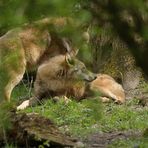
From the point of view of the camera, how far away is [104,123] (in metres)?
8.09

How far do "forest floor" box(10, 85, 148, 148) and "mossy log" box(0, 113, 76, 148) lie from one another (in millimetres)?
425

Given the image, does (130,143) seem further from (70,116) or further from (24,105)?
(24,105)

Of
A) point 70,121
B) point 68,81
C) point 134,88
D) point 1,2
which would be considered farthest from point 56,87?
point 1,2

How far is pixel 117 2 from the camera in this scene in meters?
3.43

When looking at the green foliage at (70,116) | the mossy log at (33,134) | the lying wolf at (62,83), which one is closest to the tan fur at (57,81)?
the lying wolf at (62,83)

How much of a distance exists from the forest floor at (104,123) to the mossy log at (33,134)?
0.42 meters

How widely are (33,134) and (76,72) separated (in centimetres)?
477

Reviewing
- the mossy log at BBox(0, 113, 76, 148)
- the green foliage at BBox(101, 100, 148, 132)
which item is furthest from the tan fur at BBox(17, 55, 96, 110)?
the mossy log at BBox(0, 113, 76, 148)

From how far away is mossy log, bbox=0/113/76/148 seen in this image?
5.85 m

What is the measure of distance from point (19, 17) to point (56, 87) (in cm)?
807

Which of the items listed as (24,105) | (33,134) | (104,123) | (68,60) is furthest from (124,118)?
(33,134)

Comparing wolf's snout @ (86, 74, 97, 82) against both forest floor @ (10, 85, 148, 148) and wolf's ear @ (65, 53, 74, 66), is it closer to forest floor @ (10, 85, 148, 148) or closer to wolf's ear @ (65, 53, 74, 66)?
wolf's ear @ (65, 53, 74, 66)

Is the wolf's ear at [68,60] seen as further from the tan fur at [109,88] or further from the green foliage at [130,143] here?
the green foliage at [130,143]

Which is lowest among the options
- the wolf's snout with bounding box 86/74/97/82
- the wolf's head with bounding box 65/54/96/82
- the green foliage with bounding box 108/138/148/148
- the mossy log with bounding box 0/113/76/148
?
the wolf's snout with bounding box 86/74/97/82
